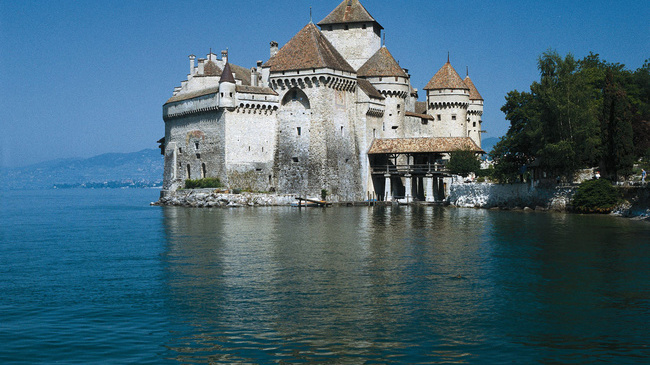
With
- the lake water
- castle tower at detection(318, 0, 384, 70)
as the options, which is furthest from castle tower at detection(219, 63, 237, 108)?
the lake water

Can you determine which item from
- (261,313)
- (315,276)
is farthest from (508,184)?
(261,313)

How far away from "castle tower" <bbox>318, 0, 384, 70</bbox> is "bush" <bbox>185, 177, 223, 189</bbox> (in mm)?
18230

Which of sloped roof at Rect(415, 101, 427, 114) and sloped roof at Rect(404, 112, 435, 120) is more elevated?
sloped roof at Rect(415, 101, 427, 114)

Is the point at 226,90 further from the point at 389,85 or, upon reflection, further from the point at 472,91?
the point at 472,91

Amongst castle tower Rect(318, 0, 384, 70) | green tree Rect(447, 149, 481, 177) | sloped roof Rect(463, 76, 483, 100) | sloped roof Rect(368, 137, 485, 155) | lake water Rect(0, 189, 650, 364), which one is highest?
castle tower Rect(318, 0, 384, 70)

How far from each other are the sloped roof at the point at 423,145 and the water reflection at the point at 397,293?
2543 cm

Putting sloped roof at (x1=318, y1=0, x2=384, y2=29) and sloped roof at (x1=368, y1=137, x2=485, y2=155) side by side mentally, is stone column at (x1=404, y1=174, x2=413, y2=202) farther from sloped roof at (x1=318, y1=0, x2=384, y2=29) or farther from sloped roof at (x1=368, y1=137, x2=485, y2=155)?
sloped roof at (x1=318, y1=0, x2=384, y2=29)

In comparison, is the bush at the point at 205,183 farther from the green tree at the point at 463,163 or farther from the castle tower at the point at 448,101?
the castle tower at the point at 448,101

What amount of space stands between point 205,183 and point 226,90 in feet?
25.8

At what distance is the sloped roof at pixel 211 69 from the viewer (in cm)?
6147

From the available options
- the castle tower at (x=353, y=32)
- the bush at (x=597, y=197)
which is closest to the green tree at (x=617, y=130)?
the bush at (x=597, y=197)

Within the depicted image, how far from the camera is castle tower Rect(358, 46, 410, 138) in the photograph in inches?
2559

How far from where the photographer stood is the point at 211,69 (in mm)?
61594

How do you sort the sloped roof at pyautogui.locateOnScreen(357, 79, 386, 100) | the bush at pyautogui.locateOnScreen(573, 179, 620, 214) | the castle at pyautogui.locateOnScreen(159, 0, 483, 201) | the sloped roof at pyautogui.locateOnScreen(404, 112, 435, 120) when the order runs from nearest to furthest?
the bush at pyautogui.locateOnScreen(573, 179, 620, 214), the castle at pyautogui.locateOnScreen(159, 0, 483, 201), the sloped roof at pyautogui.locateOnScreen(357, 79, 386, 100), the sloped roof at pyautogui.locateOnScreen(404, 112, 435, 120)
